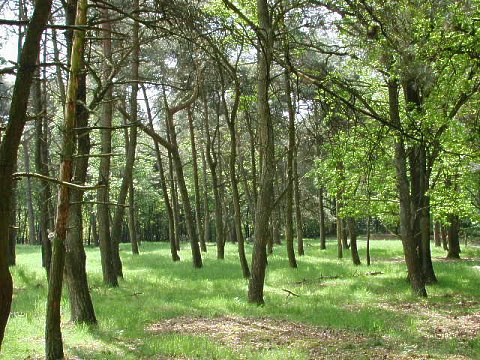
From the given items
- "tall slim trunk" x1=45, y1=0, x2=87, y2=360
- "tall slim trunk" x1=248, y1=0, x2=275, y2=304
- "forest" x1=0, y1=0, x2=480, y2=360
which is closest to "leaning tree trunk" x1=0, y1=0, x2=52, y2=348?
"forest" x1=0, y1=0, x2=480, y2=360

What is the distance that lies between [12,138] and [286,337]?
20.8 feet

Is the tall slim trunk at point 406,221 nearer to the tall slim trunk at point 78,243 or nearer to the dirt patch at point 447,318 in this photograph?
the dirt patch at point 447,318

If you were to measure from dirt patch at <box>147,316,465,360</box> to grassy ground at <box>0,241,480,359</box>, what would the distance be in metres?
0.02

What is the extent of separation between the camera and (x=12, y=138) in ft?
8.71

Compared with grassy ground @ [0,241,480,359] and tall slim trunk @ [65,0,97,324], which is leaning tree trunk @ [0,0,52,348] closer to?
grassy ground @ [0,241,480,359]

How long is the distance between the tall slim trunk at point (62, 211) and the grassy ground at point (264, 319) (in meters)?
0.59

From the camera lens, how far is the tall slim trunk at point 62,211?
242 inches

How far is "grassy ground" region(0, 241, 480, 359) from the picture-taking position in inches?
279

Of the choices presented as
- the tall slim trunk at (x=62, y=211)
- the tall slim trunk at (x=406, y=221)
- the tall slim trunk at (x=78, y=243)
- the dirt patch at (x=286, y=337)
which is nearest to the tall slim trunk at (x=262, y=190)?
the dirt patch at (x=286, y=337)

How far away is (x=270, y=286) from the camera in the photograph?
14.7 m

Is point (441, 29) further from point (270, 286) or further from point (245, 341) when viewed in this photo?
point (270, 286)

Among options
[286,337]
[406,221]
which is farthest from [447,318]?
[286,337]

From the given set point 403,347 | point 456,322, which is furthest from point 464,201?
point 403,347

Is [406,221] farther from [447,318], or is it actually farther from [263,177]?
[263,177]
